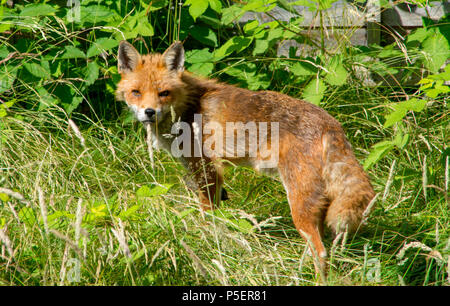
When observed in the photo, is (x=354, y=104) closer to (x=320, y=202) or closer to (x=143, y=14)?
(x=320, y=202)

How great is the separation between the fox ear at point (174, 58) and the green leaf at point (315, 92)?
1107mm

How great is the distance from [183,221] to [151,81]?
148 centimetres

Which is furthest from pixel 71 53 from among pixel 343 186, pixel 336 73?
pixel 343 186

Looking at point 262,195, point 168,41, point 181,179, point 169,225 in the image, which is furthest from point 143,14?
point 169,225

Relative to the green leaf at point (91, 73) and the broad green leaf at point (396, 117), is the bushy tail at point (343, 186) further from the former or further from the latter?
the green leaf at point (91, 73)

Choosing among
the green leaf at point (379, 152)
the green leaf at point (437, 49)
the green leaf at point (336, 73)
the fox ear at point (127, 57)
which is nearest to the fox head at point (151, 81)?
the fox ear at point (127, 57)

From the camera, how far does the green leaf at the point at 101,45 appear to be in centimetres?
433

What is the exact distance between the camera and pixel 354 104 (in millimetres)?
4520

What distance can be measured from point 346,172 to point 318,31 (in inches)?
91.8

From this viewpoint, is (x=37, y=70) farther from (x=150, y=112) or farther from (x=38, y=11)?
(x=150, y=112)

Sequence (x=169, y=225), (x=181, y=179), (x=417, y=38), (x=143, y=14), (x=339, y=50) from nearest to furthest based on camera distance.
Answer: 1. (x=169, y=225)
2. (x=181, y=179)
3. (x=417, y=38)
4. (x=143, y=14)
5. (x=339, y=50)

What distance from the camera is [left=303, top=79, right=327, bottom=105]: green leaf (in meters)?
4.23

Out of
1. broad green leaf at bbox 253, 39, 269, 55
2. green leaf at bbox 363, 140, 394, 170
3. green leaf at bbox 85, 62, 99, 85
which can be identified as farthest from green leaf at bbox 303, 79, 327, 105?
green leaf at bbox 85, 62, 99, 85

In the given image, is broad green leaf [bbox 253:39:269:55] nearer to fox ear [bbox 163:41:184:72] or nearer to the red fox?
the red fox
